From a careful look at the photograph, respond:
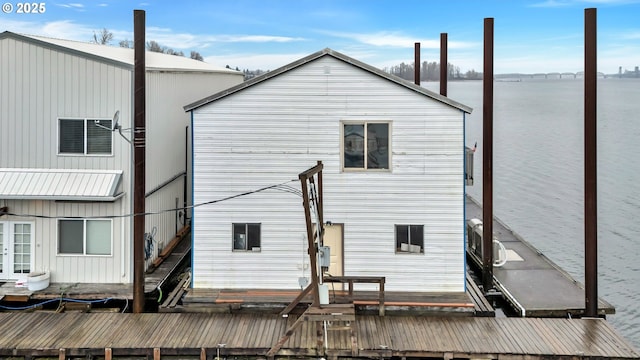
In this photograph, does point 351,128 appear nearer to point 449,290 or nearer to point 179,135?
point 449,290

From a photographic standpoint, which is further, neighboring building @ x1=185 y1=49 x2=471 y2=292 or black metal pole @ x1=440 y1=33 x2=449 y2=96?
black metal pole @ x1=440 y1=33 x2=449 y2=96

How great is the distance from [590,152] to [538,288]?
362 centimetres

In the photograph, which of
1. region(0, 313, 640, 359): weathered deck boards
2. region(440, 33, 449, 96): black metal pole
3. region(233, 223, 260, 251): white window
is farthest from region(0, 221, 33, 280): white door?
region(440, 33, 449, 96): black metal pole

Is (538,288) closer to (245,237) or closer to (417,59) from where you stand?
(245,237)

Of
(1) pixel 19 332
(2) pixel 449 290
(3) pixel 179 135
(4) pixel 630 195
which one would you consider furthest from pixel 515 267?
(4) pixel 630 195

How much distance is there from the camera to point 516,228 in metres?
27.9

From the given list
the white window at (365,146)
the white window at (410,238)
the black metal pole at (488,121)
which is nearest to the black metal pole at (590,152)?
the black metal pole at (488,121)

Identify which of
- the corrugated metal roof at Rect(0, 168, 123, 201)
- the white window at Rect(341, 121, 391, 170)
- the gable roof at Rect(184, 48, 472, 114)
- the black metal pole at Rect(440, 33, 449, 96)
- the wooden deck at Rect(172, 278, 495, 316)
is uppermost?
the black metal pole at Rect(440, 33, 449, 96)

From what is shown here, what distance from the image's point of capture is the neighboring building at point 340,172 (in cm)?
1330

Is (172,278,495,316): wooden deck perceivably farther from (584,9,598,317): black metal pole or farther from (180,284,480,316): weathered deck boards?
(584,9,598,317): black metal pole

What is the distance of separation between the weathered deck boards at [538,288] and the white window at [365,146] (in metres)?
4.18

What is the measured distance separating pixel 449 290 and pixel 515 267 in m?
3.77

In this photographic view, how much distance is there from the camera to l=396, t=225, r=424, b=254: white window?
1339 centimetres

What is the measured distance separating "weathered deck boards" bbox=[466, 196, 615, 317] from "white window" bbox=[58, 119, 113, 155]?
972 centimetres
